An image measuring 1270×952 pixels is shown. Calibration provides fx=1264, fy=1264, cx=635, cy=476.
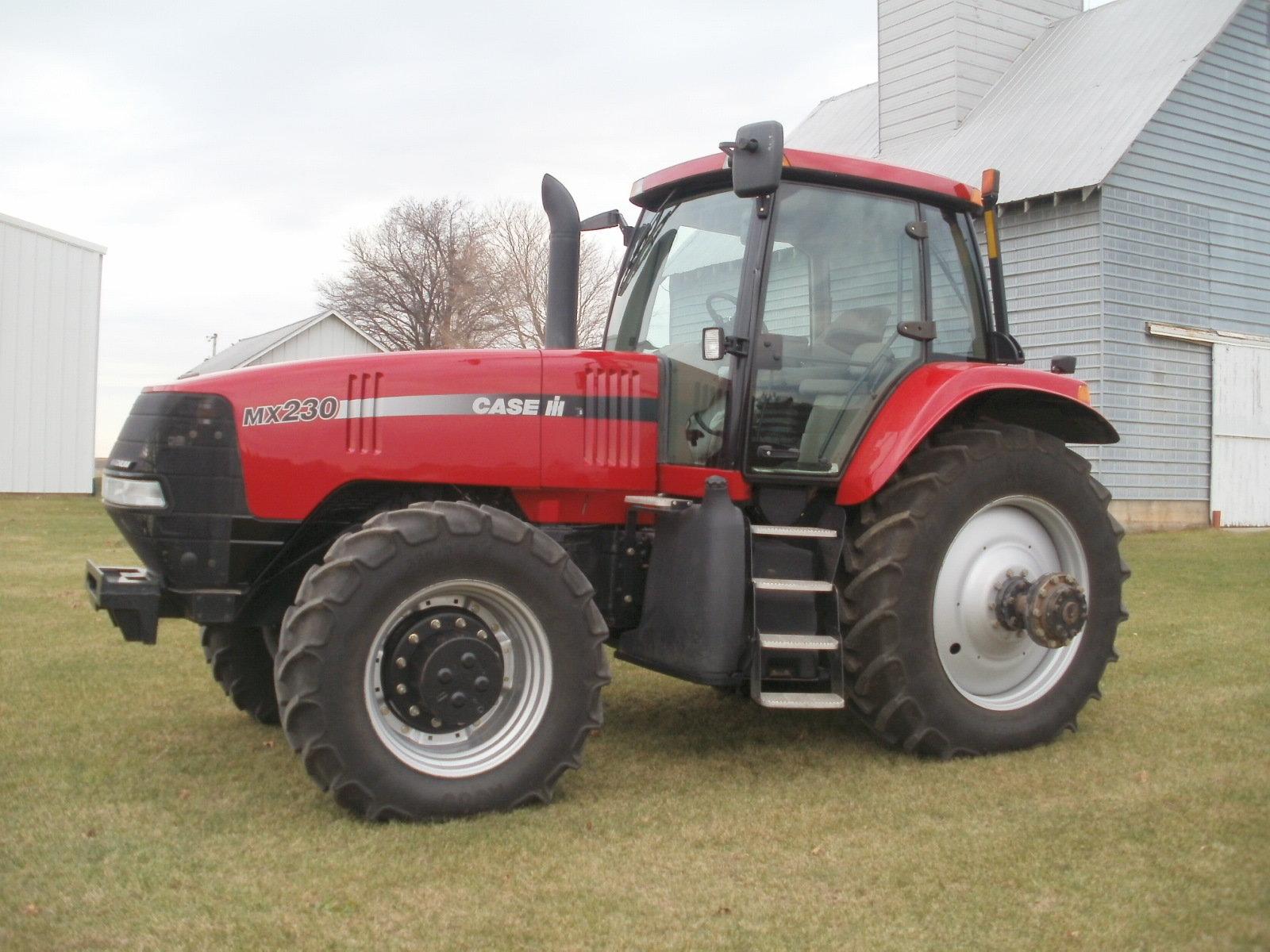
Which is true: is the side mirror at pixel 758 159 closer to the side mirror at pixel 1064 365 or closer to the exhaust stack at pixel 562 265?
the exhaust stack at pixel 562 265

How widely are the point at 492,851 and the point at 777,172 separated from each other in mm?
Answer: 2404

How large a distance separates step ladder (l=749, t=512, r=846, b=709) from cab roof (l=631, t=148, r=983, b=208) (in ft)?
4.44

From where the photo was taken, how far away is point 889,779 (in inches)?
181

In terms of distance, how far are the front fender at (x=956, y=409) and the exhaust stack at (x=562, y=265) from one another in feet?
4.19

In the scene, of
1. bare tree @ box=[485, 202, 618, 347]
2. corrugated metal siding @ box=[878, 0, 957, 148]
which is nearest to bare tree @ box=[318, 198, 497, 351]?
bare tree @ box=[485, 202, 618, 347]

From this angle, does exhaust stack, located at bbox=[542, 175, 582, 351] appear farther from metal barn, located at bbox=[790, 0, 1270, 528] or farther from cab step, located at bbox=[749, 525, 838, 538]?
metal barn, located at bbox=[790, 0, 1270, 528]

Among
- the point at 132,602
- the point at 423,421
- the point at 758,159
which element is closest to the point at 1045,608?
the point at 758,159

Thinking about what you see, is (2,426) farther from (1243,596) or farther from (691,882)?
(691,882)

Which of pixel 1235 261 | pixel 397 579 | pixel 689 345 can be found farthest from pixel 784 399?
pixel 1235 261

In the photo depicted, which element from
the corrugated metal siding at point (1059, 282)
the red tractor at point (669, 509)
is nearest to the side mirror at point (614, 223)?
the red tractor at point (669, 509)

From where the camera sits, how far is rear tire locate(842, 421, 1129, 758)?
4.75 m

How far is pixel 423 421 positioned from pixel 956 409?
2.26 metres

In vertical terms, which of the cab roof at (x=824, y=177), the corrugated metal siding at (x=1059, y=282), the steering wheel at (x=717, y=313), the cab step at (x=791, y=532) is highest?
the corrugated metal siding at (x=1059, y=282)

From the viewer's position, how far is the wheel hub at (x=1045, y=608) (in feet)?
16.1
